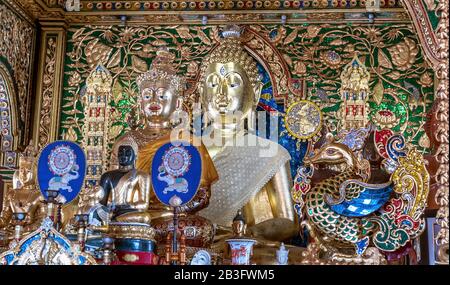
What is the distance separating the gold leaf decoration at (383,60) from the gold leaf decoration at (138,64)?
1.64 metres

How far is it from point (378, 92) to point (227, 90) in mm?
1040

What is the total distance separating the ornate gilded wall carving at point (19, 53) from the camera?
6.09 meters

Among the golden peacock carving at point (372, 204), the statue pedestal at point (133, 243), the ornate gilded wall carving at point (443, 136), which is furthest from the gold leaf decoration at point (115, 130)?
the ornate gilded wall carving at point (443, 136)

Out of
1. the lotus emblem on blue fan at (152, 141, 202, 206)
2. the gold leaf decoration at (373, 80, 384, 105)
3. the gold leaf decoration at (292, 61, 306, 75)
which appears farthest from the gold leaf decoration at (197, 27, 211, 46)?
the lotus emblem on blue fan at (152, 141, 202, 206)

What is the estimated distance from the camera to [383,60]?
20.6 feet

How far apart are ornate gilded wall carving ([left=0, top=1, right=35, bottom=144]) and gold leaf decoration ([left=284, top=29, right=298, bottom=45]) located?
1.80 meters

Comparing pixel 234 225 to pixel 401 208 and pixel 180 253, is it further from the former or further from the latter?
pixel 401 208

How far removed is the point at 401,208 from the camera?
Answer: 4410mm

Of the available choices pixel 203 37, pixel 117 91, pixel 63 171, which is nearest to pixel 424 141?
pixel 203 37

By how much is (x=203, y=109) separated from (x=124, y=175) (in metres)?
1.40

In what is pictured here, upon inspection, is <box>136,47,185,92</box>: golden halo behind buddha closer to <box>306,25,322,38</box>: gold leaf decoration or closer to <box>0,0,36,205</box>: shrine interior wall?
<box>0,0,36,205</box>: shrine interior wall
